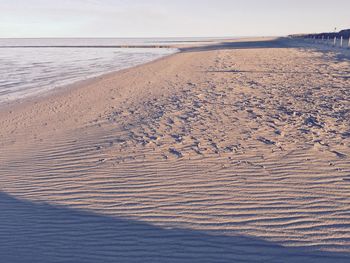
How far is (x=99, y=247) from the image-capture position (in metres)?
3.67

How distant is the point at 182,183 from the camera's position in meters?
5.26

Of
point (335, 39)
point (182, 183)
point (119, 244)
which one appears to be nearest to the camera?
point (119, 244)

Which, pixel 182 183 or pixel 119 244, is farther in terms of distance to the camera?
pixel 182 183

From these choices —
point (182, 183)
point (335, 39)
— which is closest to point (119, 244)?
point (182, 183)

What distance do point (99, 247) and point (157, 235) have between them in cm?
67

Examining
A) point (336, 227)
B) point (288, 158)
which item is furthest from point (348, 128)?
point (336, 227)

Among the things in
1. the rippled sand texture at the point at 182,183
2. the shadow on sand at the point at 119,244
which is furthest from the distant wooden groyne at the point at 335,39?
the shadow on sand at the point at 119,244

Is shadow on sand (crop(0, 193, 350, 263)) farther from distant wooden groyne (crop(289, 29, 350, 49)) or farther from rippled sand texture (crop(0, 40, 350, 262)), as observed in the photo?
distant wooden groyne (crop(289, 29, 350, 49))

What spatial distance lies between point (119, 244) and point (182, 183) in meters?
1.77

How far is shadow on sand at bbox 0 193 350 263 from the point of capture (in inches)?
134

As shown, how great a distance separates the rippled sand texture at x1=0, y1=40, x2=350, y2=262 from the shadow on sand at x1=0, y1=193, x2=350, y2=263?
0.05ft

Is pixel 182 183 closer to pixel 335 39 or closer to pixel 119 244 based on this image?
pixel 119 244

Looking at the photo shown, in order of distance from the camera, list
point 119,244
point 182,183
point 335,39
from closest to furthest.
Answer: point 119,244 < point 182,183 < point 335,39

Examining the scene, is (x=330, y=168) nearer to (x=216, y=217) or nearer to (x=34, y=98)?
(x=216, y=217)
